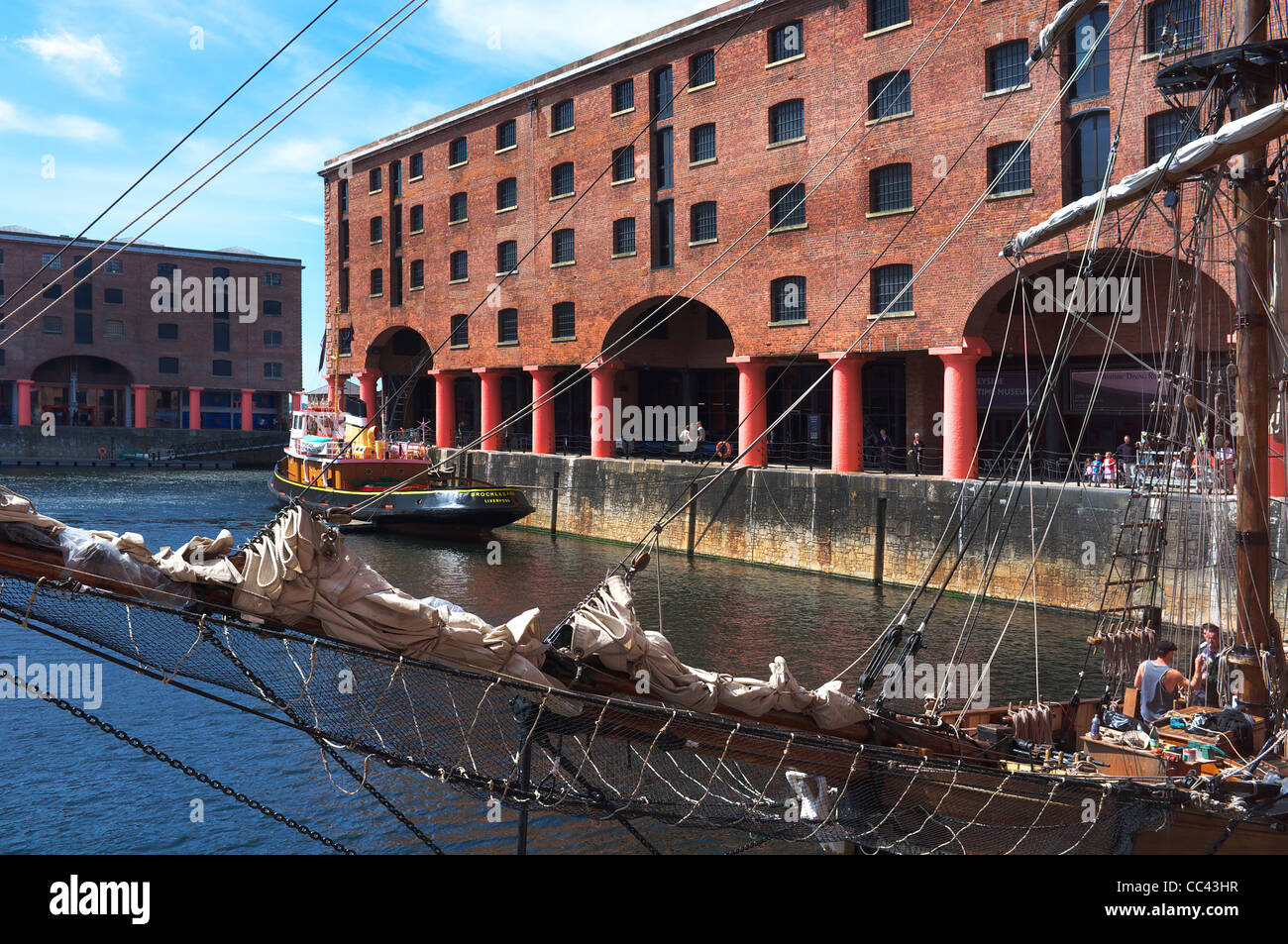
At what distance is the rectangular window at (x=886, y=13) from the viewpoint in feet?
94.3

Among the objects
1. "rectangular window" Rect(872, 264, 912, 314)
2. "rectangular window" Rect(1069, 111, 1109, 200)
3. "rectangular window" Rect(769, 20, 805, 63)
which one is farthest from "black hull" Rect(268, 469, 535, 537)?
"rectangular window" Rect(1069, 111, 1109, 200)

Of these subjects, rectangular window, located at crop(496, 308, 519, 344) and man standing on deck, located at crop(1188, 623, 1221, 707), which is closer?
man standing on deck, located at crop(1188, 623, 1221, 707)

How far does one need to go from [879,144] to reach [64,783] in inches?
972

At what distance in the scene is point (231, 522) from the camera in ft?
134

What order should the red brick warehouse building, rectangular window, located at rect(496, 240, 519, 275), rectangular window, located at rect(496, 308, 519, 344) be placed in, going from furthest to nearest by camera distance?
rectangular window, located at rect(496, 308, 519, 344) → rectangular window, located at rect(496, 240, 519, 275) → the red brick warehouse building

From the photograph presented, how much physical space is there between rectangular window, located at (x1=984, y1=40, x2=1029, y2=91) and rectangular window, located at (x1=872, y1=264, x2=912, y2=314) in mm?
5041

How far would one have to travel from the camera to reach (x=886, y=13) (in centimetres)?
2914

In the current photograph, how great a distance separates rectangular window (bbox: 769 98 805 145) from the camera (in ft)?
104

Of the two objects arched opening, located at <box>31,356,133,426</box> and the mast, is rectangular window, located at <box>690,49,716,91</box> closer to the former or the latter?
the mast

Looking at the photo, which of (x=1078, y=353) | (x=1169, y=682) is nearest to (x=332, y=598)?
(x=1169, y=682)

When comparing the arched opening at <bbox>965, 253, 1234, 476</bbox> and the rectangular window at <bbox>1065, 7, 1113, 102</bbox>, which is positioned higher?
the rectangular window at <bbox>1065, 7, 1113, 102</bbox>

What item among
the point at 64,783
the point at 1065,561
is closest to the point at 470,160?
the point at 1065,561

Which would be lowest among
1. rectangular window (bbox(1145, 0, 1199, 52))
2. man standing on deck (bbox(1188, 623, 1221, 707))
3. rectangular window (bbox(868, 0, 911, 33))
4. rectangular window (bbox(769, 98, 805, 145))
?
man standing on deck (bbox(1188, 623, 1221, 707))

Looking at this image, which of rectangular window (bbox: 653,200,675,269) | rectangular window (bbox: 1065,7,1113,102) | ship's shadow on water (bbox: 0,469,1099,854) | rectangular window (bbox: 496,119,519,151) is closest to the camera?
ship's shadow on water (bbox: 0,469,1099,854)
